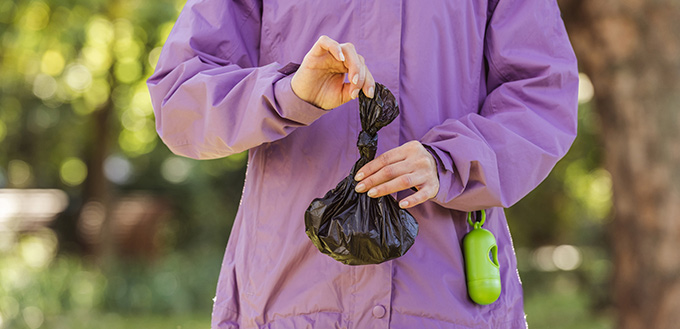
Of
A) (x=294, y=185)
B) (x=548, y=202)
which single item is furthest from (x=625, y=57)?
(x=548, y=202)

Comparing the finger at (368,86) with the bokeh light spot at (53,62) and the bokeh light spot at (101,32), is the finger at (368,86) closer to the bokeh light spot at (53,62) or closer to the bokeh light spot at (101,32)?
the bokeh light spot at (101,32)

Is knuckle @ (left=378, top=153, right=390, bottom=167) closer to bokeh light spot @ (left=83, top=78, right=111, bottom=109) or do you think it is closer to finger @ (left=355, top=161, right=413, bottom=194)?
finger @ (left=355, top=161, right=413, bottom=194)

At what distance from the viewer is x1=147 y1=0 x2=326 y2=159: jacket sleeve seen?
180cm

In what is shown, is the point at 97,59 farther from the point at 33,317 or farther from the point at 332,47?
the point at 332,47

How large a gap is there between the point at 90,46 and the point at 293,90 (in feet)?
31.0

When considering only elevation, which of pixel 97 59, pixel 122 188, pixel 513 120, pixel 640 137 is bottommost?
pixel 122 188

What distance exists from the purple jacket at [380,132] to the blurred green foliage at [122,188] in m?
7.08

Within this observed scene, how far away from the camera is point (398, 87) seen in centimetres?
197

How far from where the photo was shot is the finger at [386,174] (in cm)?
171

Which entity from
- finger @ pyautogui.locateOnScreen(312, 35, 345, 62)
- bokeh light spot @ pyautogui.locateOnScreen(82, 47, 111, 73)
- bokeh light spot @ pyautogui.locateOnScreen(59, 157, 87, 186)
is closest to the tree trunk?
finger @ pyautogui.locateOnScreen(312, 35, 345, 62)

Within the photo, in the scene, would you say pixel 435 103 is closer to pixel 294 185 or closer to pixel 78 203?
pixel 294 185

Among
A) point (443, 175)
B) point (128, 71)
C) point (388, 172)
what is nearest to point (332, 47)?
point (388, 172)

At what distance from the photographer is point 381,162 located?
5.68 feet

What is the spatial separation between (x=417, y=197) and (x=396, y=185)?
6 centimetres
